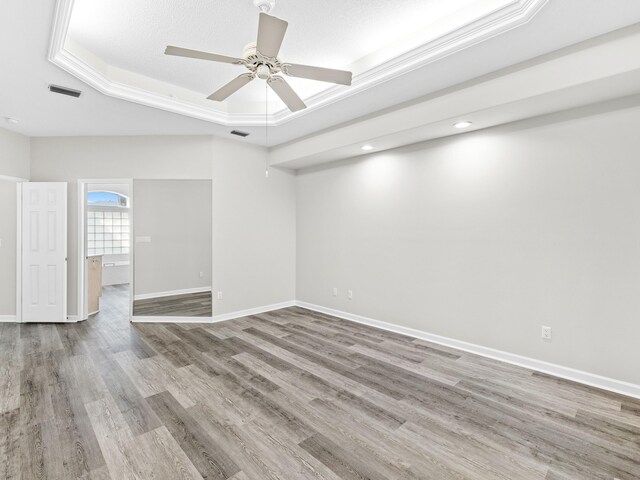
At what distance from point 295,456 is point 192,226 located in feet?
12.3

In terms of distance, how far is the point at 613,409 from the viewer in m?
2.49

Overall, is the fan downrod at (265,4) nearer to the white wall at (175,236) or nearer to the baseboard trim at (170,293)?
the white wall at (175,236)

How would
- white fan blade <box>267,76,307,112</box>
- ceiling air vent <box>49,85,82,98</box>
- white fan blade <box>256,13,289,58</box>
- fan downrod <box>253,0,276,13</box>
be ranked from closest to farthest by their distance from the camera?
white fan blade <box>256,13,289,58</box> → fan downrod <box>253,0,276,13</box> → white fan blade <box>267,76,307,112</box> → ceiling air vent <box>49,85,82,98</box>

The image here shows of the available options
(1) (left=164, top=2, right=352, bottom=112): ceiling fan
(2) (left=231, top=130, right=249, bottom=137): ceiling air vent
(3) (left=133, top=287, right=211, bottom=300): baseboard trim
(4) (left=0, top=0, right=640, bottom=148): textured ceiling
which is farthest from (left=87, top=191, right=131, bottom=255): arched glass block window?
(1) (left=164, top=2, right=352, bottom=112): ceiling fan

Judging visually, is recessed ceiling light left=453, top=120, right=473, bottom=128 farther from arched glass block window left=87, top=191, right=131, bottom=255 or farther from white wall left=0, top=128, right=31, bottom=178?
arched glass block window left=87, top=191, right=131, bottom=255

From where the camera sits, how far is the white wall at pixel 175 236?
15.9 ft

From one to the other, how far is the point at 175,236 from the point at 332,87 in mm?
3172

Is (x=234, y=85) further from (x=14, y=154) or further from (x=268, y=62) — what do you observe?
(x=14, y=154)

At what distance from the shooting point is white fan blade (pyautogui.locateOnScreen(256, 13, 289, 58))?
1.78 metres

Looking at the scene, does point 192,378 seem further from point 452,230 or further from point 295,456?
point 452,230

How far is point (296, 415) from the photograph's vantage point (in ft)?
7.89

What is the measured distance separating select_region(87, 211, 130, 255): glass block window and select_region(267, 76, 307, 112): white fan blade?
7.68 m

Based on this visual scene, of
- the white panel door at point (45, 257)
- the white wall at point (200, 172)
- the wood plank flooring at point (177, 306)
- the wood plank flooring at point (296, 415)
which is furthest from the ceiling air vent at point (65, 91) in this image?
the wood plank flooring at point (177, 306)

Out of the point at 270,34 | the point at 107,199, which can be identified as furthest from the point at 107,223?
the point at 270,34
